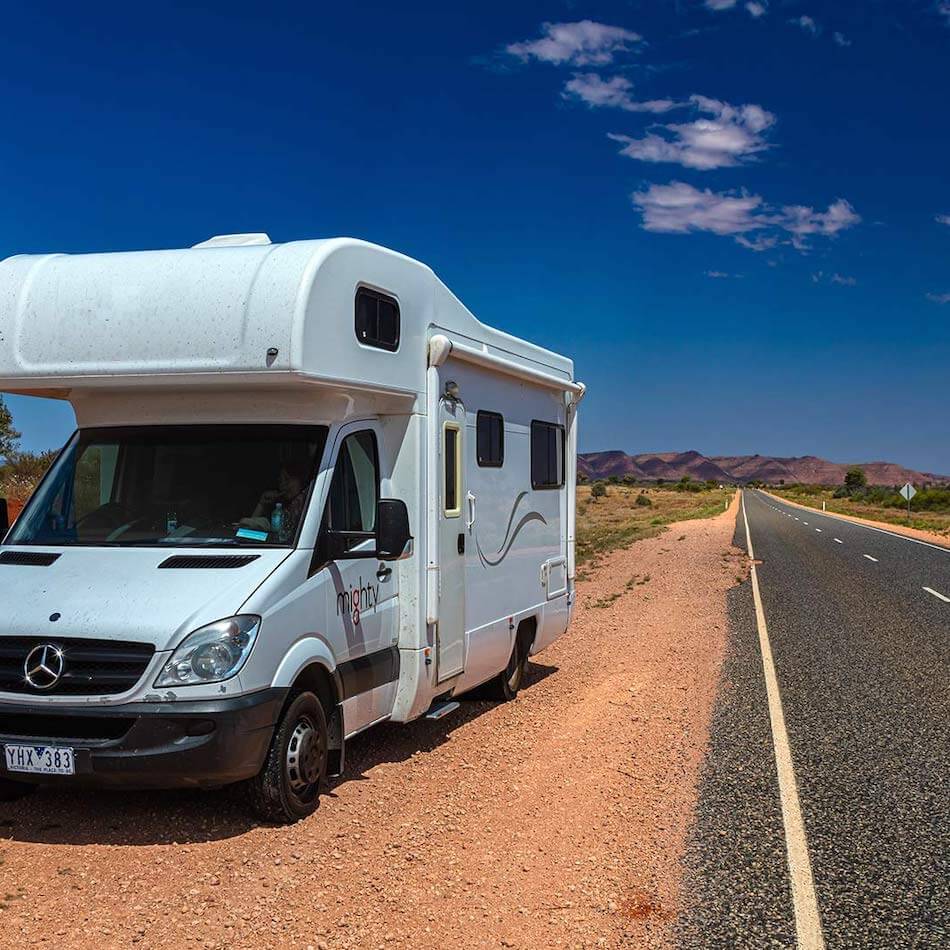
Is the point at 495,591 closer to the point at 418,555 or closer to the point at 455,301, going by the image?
the point at 418,555

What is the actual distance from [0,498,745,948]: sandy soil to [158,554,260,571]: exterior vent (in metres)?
1.35

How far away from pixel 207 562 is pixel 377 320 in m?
1.89

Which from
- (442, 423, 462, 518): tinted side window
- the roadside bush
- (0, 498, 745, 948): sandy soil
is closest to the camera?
(0, 498, 745, 948): sandy soil

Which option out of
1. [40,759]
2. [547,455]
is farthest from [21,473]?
[40,759]

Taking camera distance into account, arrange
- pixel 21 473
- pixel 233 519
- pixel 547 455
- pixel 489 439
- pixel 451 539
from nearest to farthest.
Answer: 1. pixel 233 519
2. pixel 451 539
3. pixel 489 439
4. pixel 547 455
5. pixel 21 473

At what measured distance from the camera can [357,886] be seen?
5.03 meters

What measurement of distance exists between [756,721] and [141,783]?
511cm

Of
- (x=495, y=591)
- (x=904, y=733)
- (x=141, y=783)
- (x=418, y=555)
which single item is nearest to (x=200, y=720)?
(x=141, y=783)

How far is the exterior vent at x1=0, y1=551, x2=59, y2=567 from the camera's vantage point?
600cm

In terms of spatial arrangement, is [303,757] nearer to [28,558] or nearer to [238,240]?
[28,558]

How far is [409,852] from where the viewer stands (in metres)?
5.52

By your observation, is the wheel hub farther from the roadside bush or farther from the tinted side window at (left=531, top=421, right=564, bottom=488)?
the roadside bush

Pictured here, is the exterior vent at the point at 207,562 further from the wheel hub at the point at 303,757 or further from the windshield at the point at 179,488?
the wheel hub at the point at 303,757

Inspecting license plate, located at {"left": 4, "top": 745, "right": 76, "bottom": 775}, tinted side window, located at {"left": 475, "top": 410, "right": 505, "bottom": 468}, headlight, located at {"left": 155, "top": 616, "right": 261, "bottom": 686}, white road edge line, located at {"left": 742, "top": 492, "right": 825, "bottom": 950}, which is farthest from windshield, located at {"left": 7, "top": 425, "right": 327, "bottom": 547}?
white road edge line, located at {"left": 742, "top": 492, "right": 825, "bottom": 950}
